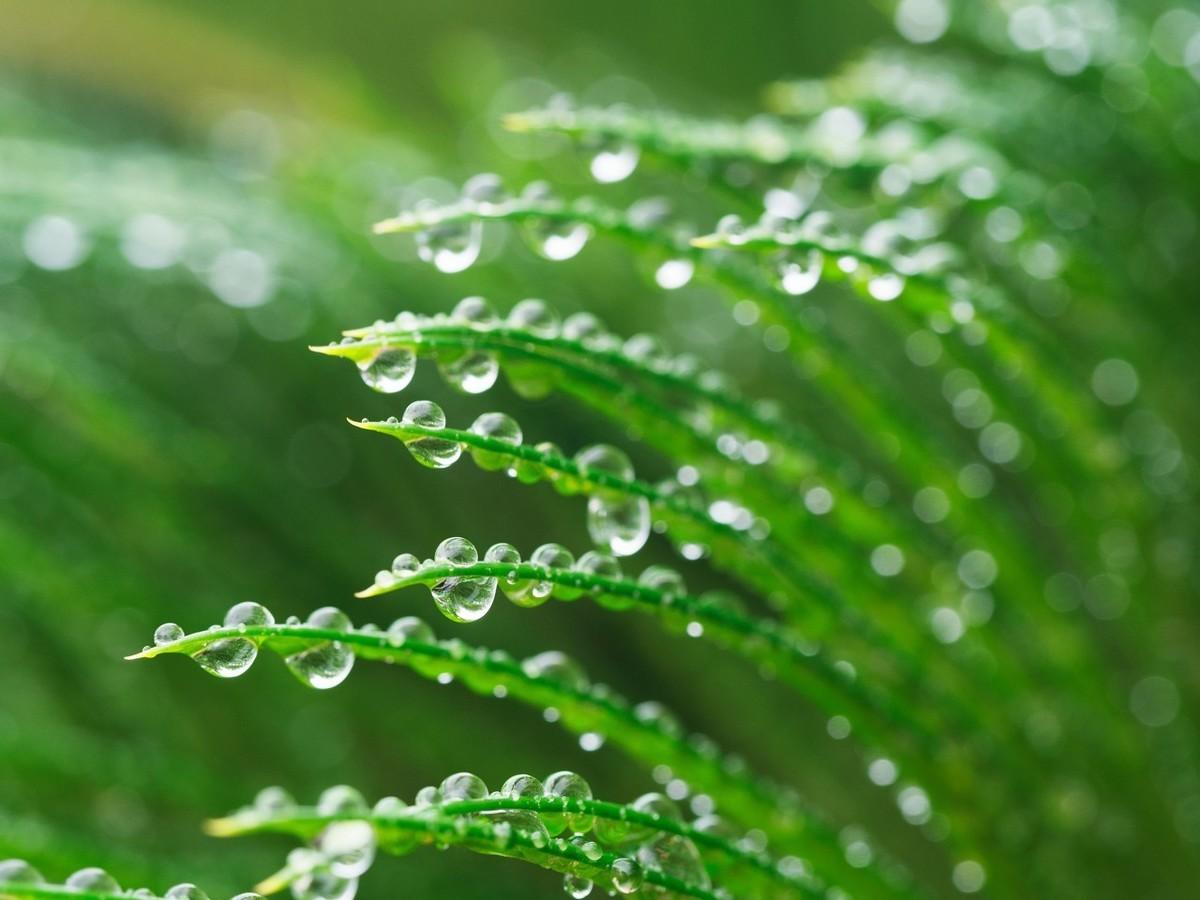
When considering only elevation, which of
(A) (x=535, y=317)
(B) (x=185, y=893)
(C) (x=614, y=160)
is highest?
(C) (x=614, y=160)

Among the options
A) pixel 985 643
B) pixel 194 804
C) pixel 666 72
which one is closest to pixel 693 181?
pixel 985 643

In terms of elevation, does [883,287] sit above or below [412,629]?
above

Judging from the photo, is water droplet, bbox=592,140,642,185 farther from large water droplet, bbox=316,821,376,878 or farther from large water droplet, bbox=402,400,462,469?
large water droplet, bbox=316,821,376,878

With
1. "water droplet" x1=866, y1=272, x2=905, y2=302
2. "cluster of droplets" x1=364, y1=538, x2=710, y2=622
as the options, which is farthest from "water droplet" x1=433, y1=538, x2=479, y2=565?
"water droplet" x1=866, y1=272, x2=905, y2=302

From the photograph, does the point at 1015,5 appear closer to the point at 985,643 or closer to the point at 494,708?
the point at 985,643

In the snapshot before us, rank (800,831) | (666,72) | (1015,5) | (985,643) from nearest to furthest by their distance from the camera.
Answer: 1. (800,831)
2. (985,643)
3. (1015,5)
4. (666,72)

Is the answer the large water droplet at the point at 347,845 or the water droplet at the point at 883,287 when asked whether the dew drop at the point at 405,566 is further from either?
the water droplet at the point at 883,287

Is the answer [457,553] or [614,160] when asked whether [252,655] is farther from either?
[614,160]

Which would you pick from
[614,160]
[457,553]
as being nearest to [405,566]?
[457,553]
